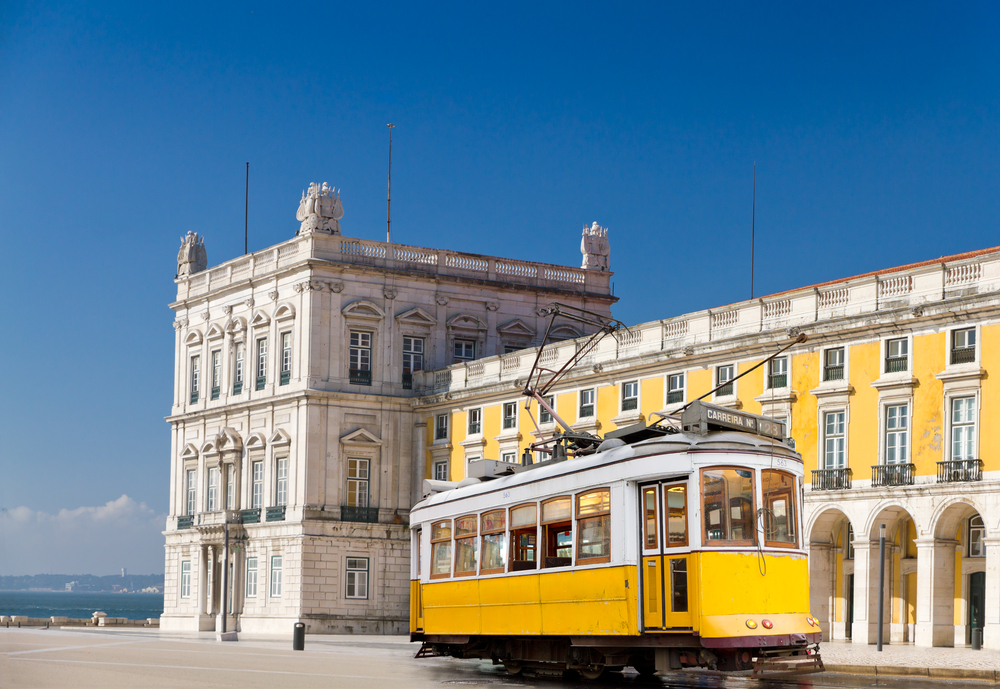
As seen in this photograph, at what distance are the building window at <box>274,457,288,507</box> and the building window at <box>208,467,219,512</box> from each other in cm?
467

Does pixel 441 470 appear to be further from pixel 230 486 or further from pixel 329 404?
pixel 230 486

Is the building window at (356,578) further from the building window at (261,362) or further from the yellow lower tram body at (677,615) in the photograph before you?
the yellow lower tram body at (677,615)

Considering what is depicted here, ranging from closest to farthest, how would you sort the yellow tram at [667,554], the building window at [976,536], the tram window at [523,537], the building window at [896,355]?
the yellow tram at [667,554] < the tram window at [523,537] < the building window at [896,355] < the building window at [976,536]

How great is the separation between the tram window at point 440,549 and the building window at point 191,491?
38.1 metres

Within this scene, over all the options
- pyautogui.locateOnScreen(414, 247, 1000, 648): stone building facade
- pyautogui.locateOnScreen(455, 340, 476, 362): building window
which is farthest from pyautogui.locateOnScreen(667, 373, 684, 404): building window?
pyautogui.locateOnScreen(455, 340, 476, 362): building window

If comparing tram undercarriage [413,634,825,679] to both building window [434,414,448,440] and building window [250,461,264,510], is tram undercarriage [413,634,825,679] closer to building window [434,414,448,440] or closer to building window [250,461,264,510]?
building window [434,414,448,440]

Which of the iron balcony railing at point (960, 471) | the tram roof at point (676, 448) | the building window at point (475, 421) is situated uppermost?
the building window at point (475, 421)

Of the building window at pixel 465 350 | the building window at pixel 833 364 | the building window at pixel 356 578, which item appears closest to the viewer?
the building window at pixel 833 364

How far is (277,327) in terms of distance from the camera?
56.8 m

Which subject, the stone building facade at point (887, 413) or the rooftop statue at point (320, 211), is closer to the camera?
the stone building facade at point (887, 413)

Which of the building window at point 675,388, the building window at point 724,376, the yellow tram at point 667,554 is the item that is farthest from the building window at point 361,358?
the yellow tram at point 667,554

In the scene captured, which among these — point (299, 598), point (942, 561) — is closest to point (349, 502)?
point (299, 598)

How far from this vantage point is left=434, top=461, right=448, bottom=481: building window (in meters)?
55.2

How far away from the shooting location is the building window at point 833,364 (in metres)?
39.3
